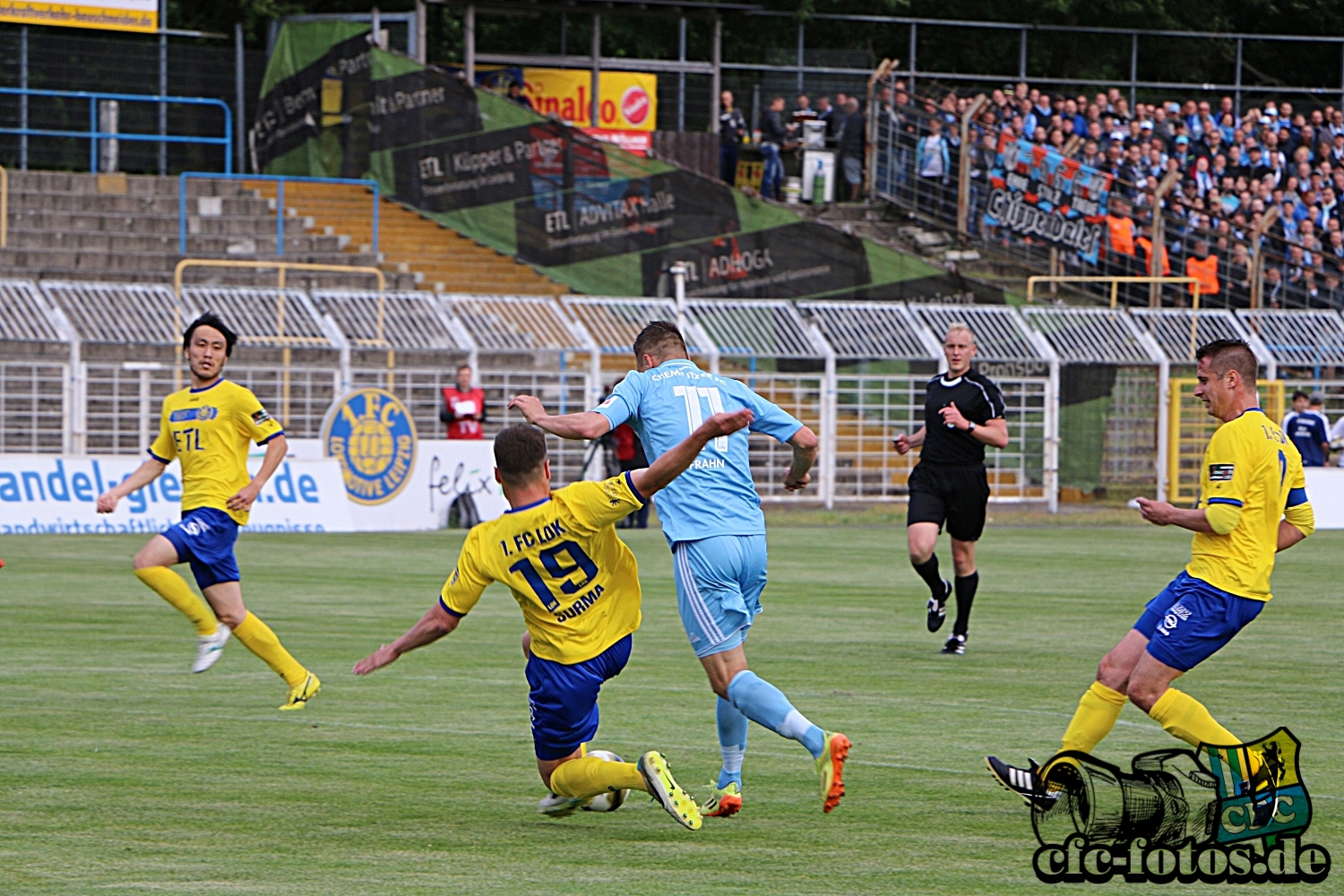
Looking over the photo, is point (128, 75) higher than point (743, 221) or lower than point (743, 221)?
higher

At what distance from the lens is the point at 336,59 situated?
32.8 metres

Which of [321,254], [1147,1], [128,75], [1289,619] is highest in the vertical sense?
[1147,1]

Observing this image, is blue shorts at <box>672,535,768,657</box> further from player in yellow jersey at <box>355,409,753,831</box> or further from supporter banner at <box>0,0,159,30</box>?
supporter banner at <box>0,0,159,30</box>

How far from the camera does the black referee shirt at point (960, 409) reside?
12867 millimetres

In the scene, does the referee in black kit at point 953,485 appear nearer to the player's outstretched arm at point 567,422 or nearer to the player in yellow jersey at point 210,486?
the player in yellow jersey at point 210,486

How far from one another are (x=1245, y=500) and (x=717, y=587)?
220cm

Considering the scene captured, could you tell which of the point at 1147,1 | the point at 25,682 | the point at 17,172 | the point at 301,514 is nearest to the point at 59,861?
the point at 25,682

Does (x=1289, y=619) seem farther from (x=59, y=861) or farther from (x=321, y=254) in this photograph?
(x=321, y=254)

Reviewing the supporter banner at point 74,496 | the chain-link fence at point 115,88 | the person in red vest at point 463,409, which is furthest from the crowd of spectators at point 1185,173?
the supporter banner at point 74,496

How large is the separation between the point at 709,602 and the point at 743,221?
79.2ft

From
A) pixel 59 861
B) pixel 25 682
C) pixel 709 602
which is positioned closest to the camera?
pixel 59 861

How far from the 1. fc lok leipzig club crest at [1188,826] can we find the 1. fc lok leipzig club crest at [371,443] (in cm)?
1708

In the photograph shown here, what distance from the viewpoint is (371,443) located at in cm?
2320

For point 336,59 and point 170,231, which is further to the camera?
point 336,59
